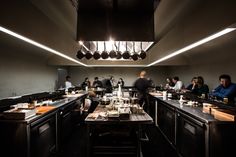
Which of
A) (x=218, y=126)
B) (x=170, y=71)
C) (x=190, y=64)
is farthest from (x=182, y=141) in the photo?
(x=170, y=71)

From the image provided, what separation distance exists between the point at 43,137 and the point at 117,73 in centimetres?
696

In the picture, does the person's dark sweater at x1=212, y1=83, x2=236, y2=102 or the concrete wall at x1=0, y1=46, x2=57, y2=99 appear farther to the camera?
Result: the concrete wall at x1=0, y1=46, x2=57, y2=99

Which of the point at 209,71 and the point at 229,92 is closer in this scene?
the point at 229,92

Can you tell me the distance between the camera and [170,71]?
29.4 ft

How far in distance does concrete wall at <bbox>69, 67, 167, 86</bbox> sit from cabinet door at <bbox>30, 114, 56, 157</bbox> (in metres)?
6.39

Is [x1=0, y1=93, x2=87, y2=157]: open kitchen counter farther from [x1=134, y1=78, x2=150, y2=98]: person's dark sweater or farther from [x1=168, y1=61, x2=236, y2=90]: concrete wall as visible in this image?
[x1=168, y1=61, x2=236, y2=90]: concrete wall

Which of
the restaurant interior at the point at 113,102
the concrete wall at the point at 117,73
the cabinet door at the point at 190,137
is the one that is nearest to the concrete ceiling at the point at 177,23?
the restaurant interior at the point at 113,102

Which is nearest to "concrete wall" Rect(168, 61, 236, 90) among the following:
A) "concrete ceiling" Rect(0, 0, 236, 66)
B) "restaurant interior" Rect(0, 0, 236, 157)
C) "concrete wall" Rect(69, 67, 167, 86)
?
"restaurant interior" Rect(0, 0, 236, 157)

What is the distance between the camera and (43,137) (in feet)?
8.08

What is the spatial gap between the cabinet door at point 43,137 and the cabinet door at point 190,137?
208 centimetres

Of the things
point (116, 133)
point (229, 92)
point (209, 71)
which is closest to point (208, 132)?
point (116, 133)

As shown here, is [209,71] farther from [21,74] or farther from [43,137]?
[21,74]

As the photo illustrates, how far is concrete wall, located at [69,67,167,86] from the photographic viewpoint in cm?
920

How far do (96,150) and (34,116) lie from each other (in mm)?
982
